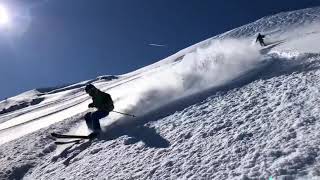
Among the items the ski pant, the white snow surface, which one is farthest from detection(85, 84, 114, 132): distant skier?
the white snow surface

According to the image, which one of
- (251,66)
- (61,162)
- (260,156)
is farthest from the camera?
(251,66)

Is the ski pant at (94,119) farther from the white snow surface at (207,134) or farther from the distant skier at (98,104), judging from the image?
the white snow surface at (207,134)

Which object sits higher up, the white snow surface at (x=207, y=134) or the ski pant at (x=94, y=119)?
the ski pant at (x=94, y=119)

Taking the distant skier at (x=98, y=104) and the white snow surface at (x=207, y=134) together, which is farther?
the distant skier at (x=98, y=104)

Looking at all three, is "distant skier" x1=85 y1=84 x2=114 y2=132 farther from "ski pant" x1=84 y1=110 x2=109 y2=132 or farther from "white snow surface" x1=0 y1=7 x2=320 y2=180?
"white snow surface" x1=0 y1=7 x2=320 y2=180

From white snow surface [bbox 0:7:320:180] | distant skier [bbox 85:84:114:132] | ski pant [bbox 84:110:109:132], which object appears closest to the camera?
white snow surface [bbox 0:7:320:180]

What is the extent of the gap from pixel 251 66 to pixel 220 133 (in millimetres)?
8076

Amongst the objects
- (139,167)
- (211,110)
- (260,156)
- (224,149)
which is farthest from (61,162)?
(260,156)

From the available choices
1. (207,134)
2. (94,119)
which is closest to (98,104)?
(94,119)

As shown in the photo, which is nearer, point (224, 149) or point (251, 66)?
point (224, 149)

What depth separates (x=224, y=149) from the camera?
9398 millimetres

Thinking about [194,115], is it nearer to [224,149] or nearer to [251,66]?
[224,149]

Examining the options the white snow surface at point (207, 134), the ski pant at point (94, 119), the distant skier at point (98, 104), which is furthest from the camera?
the distant skier at point (98, 104)

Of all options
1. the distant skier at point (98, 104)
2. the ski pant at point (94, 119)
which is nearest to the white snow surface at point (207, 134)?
the ski pant at point (94, 119)
